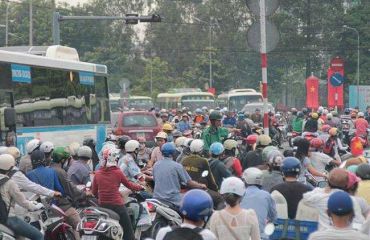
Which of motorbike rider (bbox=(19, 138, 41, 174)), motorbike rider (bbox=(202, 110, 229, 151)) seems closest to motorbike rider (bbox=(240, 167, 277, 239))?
motorbike rider (bbox=(19, 138, 41, 174))

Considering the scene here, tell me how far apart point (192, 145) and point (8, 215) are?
3.69 meters

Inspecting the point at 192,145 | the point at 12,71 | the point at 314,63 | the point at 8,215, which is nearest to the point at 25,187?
the point at 8,215

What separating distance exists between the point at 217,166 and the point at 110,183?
2.27 meters

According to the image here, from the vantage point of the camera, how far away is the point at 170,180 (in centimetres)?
1351

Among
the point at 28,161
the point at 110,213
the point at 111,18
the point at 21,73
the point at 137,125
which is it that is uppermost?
the point at 111,18

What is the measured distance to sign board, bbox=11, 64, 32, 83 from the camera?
66.9 ft

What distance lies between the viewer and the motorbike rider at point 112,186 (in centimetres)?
1290

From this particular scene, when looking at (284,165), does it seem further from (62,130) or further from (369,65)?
(369,65)

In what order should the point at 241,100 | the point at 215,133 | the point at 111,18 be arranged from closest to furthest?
the point at 215,133 → the point at 111,18 → the point at 241,100

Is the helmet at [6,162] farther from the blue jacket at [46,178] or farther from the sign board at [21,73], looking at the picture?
the sign board at [21,73]

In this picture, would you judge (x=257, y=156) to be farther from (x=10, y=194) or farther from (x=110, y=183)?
(x=10, y=194)

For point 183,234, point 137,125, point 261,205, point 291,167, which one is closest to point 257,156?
point 291,167

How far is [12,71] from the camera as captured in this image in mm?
20281

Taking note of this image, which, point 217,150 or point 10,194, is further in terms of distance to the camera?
point 217,150
